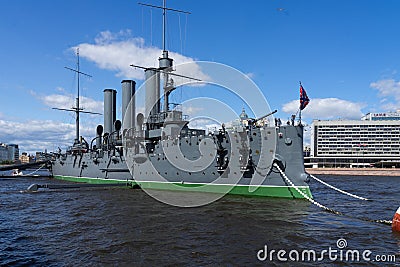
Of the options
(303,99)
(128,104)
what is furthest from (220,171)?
(128,104)

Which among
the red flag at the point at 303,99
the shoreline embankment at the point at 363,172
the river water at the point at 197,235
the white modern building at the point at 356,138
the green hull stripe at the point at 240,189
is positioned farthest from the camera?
the white modern building at the point at 356,138

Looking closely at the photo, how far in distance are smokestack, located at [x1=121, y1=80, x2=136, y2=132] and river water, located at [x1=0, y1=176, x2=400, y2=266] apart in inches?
673

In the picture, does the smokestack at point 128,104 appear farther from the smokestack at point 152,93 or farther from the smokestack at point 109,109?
the smokestack at point 109,109

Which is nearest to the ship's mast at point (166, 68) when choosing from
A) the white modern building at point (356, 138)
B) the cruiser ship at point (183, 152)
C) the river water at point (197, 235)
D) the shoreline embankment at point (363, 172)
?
the cruiser ship at point (183, 152)

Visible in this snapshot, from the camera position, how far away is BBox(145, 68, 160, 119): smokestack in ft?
111

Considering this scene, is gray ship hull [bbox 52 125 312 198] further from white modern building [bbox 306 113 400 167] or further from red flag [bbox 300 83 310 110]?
white modern building [bbox 306 113 400 167]

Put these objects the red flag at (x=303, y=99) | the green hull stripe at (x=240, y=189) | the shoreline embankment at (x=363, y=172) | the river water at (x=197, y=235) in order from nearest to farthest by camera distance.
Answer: the river water at (x=197, y=235), the red flag at (x=303, y=99), the green hull stripe at (x=240, y=189), the shoreline embankment at (x=363, y=172)

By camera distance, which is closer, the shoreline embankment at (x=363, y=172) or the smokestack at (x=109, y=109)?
the smokestack at (x=109, y=109)

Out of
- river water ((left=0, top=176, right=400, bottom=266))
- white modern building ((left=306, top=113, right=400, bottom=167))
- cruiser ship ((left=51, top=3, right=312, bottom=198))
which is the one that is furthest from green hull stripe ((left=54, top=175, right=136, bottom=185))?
white modern building ((left=306, top=113, right=400, bottom=167))

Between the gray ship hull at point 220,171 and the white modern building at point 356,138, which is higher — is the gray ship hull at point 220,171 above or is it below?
below

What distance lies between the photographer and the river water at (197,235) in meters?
10.1

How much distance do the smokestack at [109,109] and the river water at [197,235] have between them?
70.9 feet

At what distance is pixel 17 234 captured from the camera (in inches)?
528

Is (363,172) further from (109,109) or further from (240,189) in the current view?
(240,189)
